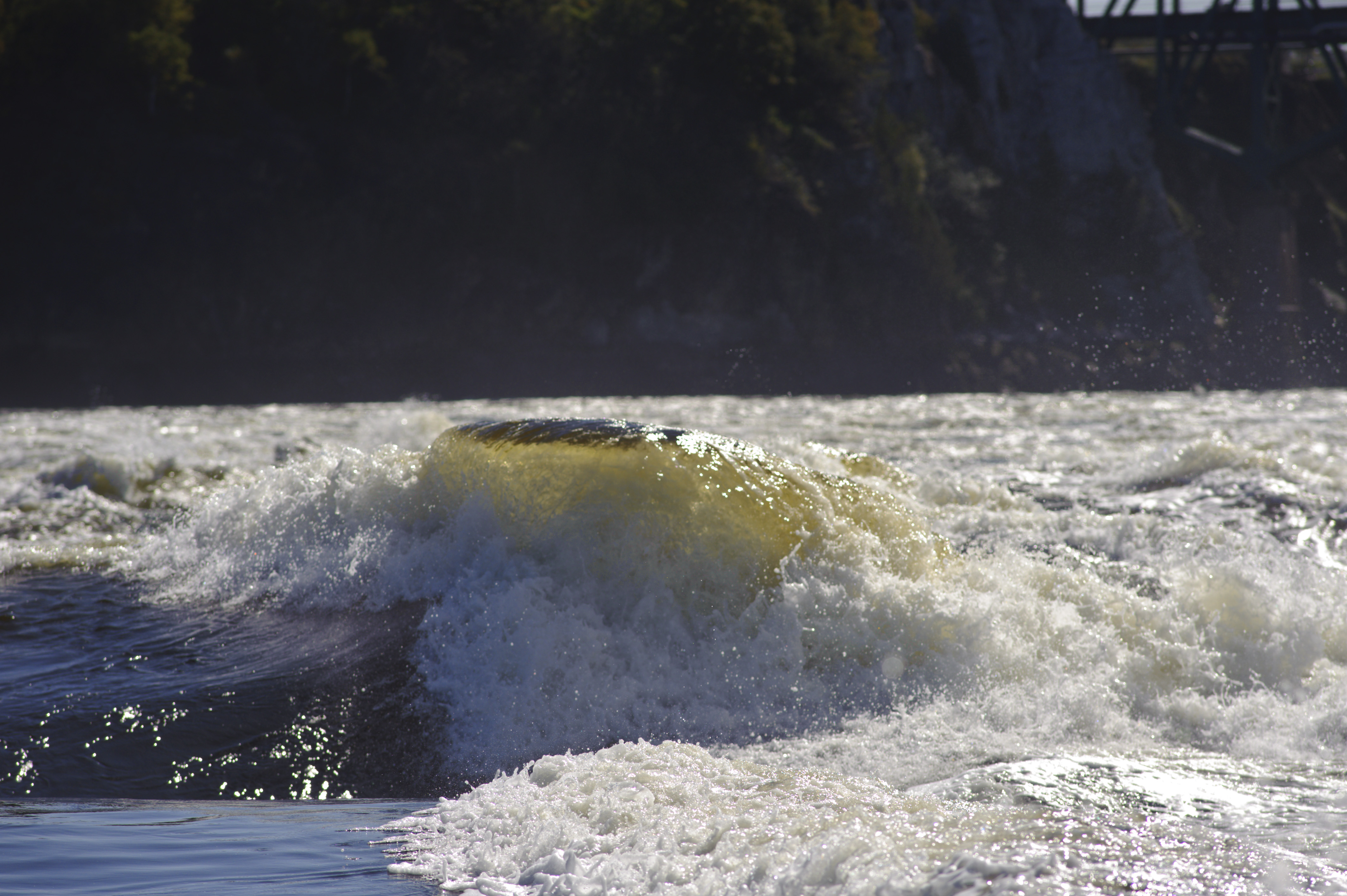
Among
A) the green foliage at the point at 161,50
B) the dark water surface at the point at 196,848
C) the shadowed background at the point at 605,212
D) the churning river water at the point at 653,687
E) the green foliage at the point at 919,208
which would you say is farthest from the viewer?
the green foliage at the point at 919,208

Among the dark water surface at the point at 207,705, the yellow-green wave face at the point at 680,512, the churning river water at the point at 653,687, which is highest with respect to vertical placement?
the yellow-green wave face at the point at 680,512

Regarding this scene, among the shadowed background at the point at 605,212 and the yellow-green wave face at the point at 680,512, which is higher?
the shadowed background at the point at 605,212

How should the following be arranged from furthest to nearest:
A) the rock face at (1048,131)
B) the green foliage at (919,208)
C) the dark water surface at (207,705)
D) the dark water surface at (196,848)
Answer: the rock face at (1048,131), the green foliage at (919,208), the dark water surface at (207,705), the dark water surface at (196,848)

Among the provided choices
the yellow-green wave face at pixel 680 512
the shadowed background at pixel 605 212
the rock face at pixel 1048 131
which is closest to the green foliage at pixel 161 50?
the shadowed background at pixel 605 212

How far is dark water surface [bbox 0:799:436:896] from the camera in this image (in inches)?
119

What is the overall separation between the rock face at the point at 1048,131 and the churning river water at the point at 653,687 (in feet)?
158

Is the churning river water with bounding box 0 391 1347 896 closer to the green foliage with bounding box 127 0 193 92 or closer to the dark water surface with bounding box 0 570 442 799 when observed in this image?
the dark water surface with bounding box 0 570 442 799

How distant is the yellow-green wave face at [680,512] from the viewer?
19.6 feet

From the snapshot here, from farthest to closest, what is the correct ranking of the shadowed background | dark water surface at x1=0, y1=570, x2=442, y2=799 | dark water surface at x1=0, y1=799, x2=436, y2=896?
the shadowed background, dark water surface at x1=0, y1=570, x2=442, y2=799, dark water surface at x1=0, y1=799, x2=436, y2=896

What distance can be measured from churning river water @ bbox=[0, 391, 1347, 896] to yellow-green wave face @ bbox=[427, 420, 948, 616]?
0.07 ft

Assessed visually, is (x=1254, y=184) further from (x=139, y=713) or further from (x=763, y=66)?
(x=139, y=713)

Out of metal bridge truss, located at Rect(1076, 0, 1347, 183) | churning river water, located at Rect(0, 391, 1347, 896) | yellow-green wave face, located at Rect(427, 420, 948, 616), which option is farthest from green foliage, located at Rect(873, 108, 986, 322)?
yellow-green wave face, located at Rect(427, 420, 948, 616)

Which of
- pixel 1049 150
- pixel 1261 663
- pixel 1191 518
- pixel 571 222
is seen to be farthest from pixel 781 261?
pixel 1261 663

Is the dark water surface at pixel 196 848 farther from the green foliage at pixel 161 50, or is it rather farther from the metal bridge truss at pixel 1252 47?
the metal bridge truss at pixel 1252 47
